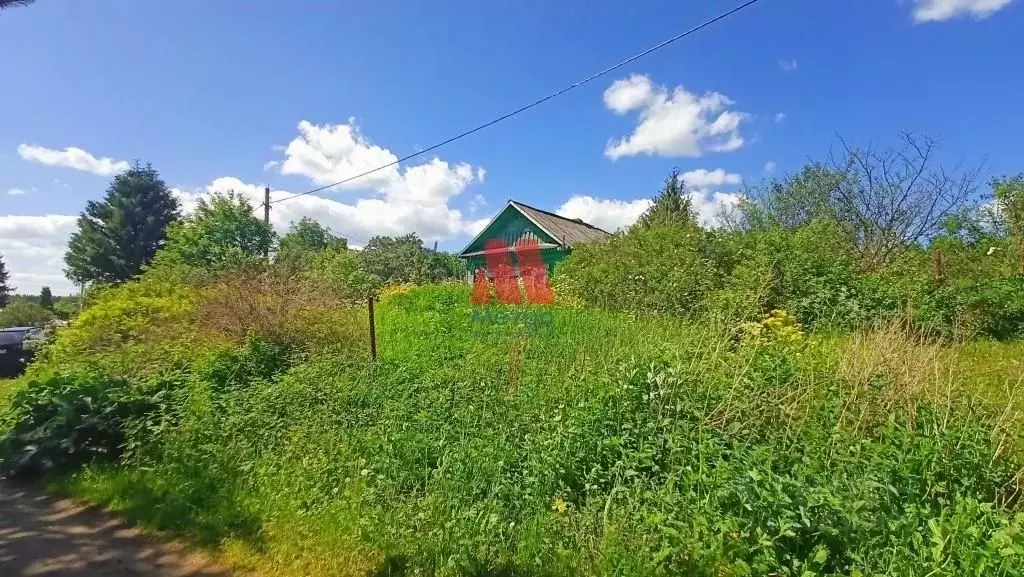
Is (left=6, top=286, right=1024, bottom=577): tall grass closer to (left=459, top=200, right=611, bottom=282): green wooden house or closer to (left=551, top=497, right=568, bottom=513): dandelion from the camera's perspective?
(left=551, top=497, right=568, bottom=513): dandelion

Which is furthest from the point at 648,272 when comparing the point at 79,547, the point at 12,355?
the point at 12,355

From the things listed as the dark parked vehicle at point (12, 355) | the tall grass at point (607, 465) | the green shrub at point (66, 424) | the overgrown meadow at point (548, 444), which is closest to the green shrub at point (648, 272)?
the overgrown meadow at point (548, 444)

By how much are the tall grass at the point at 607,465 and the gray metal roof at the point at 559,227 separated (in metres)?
14.0

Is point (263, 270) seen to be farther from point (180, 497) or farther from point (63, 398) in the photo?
point (180, 497)

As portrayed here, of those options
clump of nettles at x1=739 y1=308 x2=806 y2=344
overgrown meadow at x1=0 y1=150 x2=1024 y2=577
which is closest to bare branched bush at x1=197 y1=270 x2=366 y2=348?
overgrown meadow at x1=0 y1=150 x2=1024 y2=577

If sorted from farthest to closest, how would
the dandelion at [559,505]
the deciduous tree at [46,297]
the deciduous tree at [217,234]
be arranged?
1. the deciduous tree at [46,297]
2. the deciduous tree at [217,234]
3. the dandelion at [559,505]

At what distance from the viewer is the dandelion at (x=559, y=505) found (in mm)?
2975

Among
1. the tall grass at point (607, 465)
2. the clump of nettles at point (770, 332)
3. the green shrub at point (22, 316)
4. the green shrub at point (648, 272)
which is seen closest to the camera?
the tall grass at point (607, 465)

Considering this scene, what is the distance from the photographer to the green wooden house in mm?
19152

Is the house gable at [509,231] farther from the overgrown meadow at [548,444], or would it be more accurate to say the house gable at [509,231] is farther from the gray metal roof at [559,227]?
the overgrown meadow at [548,444]

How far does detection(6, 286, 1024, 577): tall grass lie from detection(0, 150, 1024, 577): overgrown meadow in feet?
0.06

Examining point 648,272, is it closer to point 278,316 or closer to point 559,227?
point 278,316

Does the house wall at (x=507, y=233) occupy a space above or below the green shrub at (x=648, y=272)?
above

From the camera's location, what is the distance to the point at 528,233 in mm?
20844
